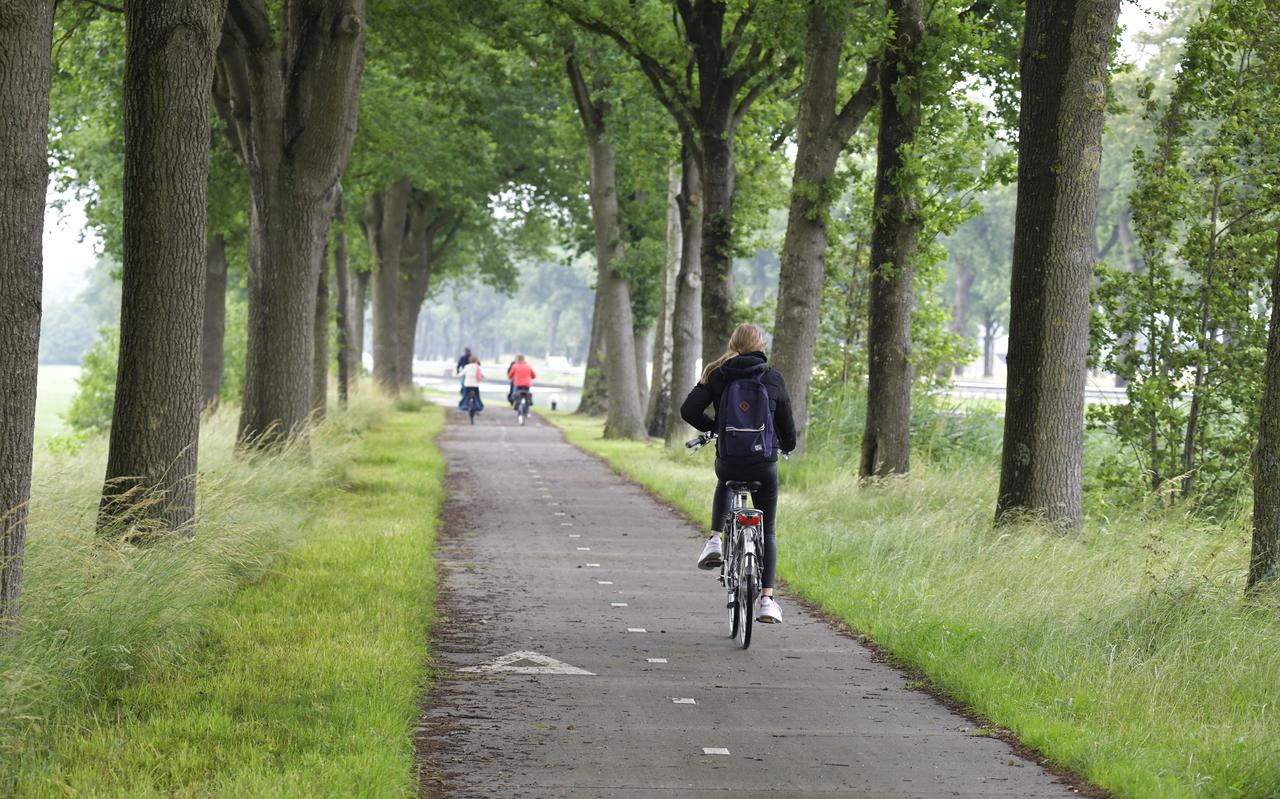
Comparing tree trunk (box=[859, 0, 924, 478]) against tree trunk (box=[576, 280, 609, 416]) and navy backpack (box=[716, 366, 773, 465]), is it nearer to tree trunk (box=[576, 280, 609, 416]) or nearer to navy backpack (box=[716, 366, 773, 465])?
navy backpack (box=[716, 366, 773, 465])

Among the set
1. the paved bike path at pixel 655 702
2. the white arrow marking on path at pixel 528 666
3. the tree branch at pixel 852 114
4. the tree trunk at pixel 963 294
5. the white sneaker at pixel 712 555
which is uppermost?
the tree trunk at pixel 963 294

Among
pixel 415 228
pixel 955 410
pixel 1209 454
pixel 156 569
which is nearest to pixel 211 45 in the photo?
pixel 156 569

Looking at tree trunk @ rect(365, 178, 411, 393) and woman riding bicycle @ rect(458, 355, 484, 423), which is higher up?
tree trunk @ rect(365, 178, 411, 393)

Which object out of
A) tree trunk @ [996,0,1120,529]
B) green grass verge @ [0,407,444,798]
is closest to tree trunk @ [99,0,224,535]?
green grass verge @ [0,407,444,798]

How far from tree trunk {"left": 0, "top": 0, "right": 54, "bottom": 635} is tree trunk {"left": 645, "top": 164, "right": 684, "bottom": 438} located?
2640cm

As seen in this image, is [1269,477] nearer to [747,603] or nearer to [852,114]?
[747,603]

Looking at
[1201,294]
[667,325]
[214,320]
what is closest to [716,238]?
[1201,294]

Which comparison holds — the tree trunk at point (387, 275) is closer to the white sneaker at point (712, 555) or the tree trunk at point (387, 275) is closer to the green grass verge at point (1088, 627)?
the green grass verge at point (1088, 627)

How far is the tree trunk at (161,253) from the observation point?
1036cm

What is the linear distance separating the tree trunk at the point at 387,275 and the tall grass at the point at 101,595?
30.5 meters

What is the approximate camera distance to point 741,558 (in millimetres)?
10141

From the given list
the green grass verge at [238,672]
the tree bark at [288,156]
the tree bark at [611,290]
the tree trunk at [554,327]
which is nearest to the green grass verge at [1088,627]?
the green grass verge at [238,672]

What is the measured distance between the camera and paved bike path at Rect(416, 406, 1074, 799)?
664 cm

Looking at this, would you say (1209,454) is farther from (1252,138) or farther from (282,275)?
(282,275)
